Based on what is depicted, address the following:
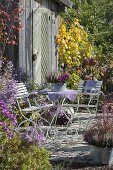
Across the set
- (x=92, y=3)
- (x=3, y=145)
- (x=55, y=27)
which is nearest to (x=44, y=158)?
(x=3, y=145)

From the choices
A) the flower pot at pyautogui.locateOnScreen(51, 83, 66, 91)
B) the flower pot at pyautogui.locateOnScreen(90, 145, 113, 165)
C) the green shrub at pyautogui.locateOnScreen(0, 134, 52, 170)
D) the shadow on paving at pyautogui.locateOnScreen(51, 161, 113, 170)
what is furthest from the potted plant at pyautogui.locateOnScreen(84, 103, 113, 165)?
the flower pot at pyautogui.locateOnScreen(51, 83, 66, 91)

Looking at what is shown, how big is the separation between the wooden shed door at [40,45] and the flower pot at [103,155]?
4739 mm

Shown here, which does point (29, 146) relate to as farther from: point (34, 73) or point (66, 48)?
point (66, 48)

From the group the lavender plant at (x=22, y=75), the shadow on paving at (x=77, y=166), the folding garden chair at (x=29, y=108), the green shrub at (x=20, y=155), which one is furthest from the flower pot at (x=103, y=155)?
the lavender plant at (x=22, y=75)

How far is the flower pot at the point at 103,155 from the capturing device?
6.05 m

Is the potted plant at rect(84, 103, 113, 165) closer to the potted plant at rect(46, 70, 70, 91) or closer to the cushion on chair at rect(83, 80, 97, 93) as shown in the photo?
the potted plant at rect(46, 70, 70, 91)

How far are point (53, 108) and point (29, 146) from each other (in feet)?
13.1

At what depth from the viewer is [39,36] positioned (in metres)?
11.4

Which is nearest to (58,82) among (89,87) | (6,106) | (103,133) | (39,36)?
(89,87)

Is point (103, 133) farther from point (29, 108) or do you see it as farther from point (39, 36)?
point (39, 36)

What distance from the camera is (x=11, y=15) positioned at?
9.39 metres

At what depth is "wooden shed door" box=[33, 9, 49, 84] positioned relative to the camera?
10.8 meters

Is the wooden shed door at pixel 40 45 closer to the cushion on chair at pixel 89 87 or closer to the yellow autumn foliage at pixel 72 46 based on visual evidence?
the yellow autumn foliage at pixel 72 46

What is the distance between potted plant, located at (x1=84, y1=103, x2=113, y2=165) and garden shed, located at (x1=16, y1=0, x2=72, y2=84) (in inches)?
159
